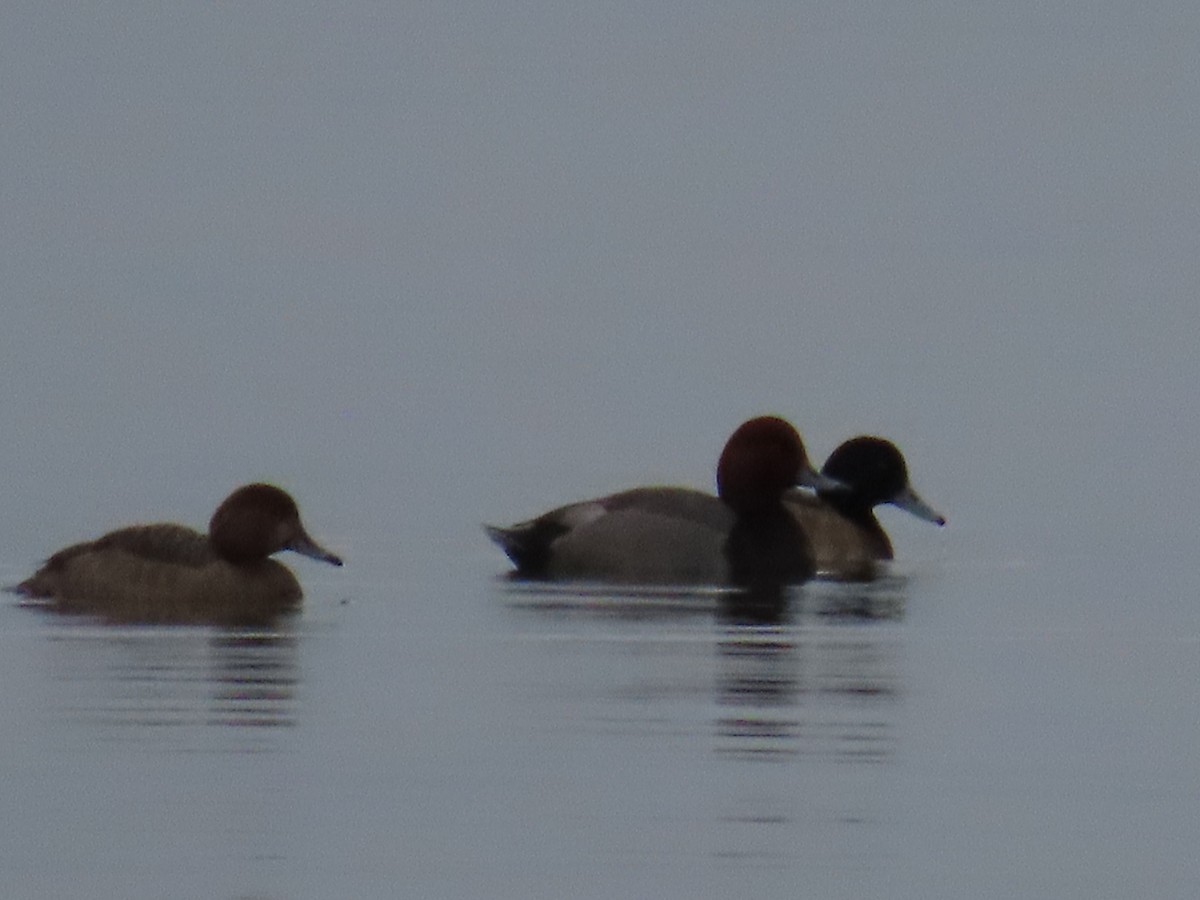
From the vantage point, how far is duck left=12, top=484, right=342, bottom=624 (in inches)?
485

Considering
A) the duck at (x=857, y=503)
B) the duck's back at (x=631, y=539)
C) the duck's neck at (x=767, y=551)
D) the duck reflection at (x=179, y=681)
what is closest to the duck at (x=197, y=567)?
the duck reflection at (x=179, y=681)

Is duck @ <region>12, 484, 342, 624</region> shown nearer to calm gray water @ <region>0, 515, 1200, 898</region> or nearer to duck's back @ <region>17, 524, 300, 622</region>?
duck's back @ <region>17, 524, 300, 622</region>

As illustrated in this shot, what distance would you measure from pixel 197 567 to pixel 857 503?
231 inches

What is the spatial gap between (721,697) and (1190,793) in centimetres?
196

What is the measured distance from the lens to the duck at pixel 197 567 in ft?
40.4

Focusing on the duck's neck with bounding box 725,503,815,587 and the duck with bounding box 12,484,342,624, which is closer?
the duck with bounding box 12,484,342,624

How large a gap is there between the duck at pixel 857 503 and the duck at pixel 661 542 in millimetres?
1313

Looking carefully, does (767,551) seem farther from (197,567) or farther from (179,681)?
(179,681)

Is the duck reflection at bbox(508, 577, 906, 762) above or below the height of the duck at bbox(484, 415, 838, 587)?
below

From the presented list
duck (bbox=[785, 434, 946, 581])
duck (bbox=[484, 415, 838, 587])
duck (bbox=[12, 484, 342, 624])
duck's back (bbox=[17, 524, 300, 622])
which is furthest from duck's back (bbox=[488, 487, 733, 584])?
duck's back (bbox=[17, 524, 300, 622])

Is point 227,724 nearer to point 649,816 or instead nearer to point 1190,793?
point 649,816

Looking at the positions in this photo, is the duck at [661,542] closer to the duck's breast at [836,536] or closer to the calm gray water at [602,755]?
the duck's breast at [836,536]

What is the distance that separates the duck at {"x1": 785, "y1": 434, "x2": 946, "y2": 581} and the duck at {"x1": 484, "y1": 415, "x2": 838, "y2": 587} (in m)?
1.31

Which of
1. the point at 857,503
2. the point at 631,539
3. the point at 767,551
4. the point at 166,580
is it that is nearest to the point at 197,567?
the point at 166,580
